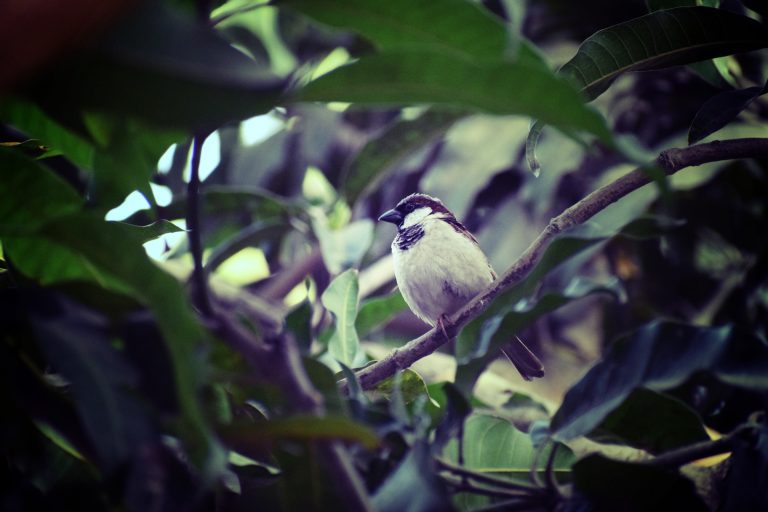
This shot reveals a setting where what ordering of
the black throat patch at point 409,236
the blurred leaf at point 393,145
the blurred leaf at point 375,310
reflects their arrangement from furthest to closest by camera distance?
the black throat patch at point 409,236 → the blurred leaf at point 393,145 → the blurred leaf at point 375,310

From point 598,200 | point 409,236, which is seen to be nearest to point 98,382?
point 598,200

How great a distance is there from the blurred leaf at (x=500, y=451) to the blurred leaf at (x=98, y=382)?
707 millimetres

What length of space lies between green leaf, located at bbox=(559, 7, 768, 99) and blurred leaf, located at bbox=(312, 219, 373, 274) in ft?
3.61

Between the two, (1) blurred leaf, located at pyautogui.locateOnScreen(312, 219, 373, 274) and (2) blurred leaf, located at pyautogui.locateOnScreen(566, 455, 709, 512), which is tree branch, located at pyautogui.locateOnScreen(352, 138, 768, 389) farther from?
(1) blurred leaf, located at pyautogui.locateOnScreen(312, 219, 373, 274)

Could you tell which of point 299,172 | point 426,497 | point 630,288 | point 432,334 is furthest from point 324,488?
point 299,172

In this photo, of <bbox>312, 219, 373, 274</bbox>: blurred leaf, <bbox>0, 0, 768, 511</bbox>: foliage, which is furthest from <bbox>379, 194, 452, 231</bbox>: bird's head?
<bbox>0, 0, 768, 511</bbox>: foliage

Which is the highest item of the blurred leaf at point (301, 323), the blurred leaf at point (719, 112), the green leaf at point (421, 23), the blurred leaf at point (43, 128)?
the green leaf at point (421, 23)

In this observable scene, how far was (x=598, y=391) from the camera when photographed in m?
1.26

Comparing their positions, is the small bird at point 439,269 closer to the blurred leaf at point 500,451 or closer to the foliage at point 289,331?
the foliage at point 289,331

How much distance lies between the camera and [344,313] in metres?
1.58

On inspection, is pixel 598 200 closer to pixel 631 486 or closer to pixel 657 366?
pixel 657 366

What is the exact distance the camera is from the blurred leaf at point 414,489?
0.91m

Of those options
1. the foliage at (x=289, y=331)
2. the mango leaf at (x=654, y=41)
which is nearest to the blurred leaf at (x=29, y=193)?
the foliage at (x=289, y=331)

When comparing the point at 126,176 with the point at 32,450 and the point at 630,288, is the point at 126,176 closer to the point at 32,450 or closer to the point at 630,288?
the point at 32,450
